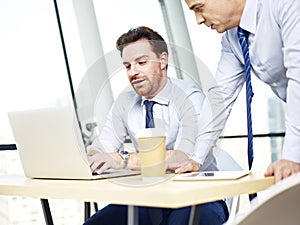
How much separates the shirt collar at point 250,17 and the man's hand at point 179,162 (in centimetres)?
51

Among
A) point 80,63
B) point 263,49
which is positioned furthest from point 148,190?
point 80,63

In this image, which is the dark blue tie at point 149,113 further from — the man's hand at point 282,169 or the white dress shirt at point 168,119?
the man's hand at point 282,169

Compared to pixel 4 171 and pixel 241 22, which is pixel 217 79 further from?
pixel 4 171

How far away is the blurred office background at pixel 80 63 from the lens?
10.6ft

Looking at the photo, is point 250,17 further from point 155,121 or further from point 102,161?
point 102,161

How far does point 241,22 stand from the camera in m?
1.81

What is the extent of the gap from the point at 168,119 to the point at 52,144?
49cm

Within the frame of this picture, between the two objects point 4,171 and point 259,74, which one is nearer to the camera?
point 259,74

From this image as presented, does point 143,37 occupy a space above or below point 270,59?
above

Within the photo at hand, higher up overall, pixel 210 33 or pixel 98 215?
pixel 210 33

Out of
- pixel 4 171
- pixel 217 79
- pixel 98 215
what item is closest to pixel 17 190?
pixel 98 215

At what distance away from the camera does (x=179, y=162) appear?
5.57 feet

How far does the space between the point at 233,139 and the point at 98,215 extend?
5.39ft

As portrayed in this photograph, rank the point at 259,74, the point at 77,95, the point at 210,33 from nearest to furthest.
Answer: the point at 259,74
the point at 77,95
the point at 210,33
